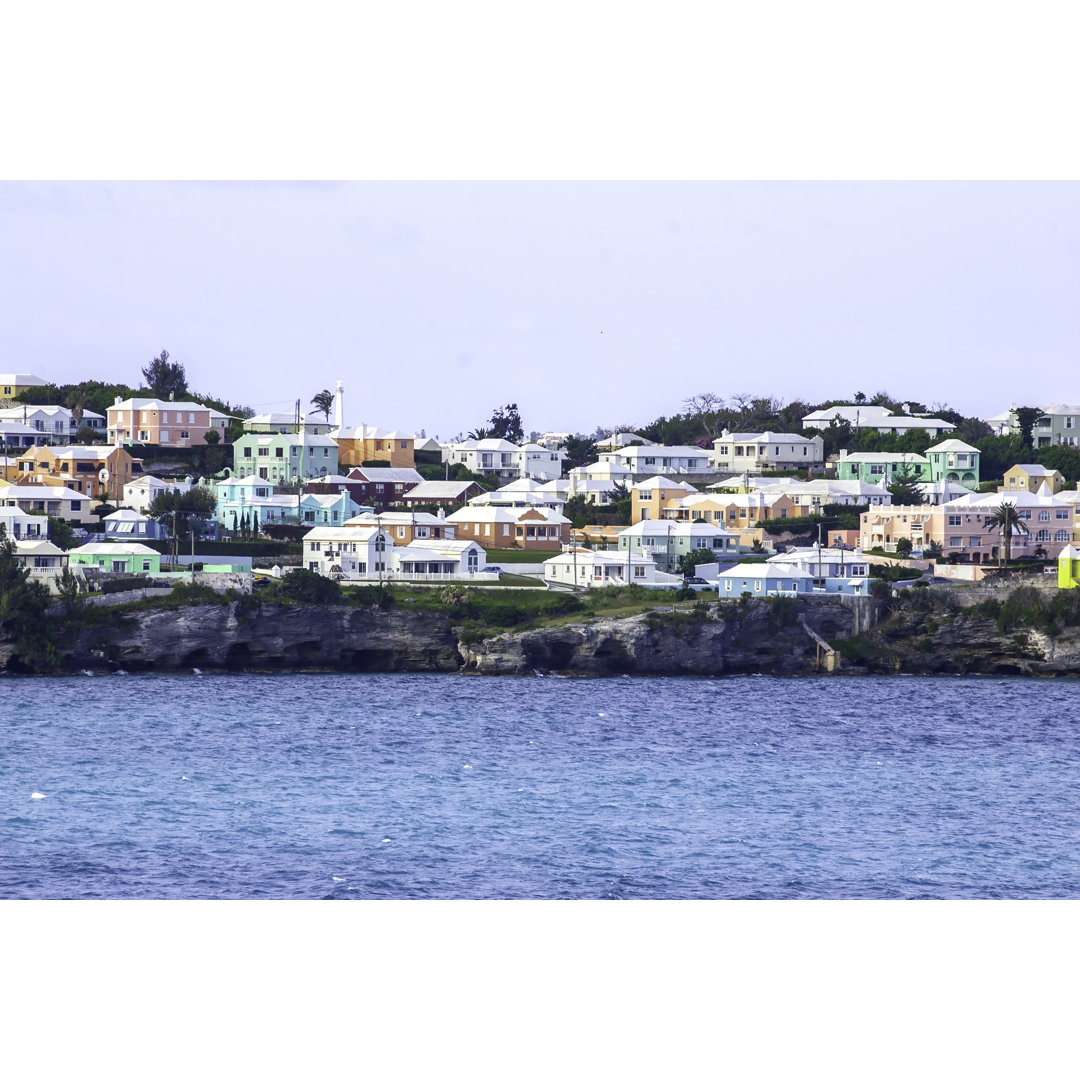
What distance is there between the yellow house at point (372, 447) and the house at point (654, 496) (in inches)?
628

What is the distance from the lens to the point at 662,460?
9344 cm

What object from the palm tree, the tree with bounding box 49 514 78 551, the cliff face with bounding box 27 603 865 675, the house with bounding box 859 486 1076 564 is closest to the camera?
the cliff face with bounding box 27 603 865 675

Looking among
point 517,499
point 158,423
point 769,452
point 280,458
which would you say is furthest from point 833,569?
point 158,423

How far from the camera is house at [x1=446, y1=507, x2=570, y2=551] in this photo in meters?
74.0

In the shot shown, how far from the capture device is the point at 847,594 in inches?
2368

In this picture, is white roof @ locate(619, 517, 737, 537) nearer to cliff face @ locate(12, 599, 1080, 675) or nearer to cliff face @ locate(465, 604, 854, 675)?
cliff face @ locate(12, 599, 1080, 675)

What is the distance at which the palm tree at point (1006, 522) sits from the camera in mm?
71188

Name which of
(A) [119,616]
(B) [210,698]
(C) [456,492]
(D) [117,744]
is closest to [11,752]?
(D) [117,744]

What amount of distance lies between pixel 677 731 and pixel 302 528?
1276 inches

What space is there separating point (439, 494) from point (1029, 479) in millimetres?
29263

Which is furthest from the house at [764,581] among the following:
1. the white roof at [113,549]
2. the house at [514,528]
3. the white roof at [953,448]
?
the white roof at [953,448]

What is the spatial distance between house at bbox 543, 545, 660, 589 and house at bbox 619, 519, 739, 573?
17.7 feet

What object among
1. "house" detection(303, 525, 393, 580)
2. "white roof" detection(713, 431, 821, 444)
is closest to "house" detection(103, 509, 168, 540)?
"house" detection(303, 525, 393, 580)

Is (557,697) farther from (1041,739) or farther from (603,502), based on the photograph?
(603,502)
